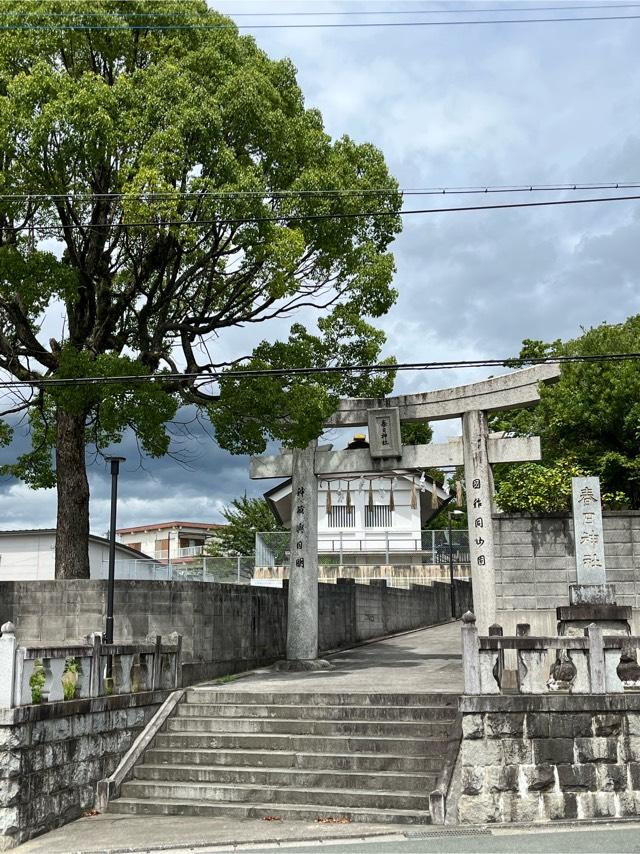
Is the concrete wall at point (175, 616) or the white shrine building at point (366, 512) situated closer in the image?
the concrete wall at point (175, 616)

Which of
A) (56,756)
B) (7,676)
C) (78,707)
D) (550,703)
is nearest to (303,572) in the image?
(78,707)

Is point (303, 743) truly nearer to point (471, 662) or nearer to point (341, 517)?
point (471, 662)

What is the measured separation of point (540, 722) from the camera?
10047mm

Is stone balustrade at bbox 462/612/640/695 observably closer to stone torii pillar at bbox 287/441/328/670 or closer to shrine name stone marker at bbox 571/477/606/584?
shrine name stone marker at bbox 571/477/606/584

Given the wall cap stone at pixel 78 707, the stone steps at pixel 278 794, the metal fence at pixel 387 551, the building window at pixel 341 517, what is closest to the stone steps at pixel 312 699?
the wall cap stone at pixel 78 707

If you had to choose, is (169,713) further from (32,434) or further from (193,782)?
(32,434)

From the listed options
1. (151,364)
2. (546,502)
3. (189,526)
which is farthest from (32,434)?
(189,526)

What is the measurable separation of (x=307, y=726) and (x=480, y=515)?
641cm

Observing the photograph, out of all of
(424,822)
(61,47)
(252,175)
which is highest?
(61,47)

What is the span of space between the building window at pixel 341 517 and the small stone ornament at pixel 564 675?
33.1 metres

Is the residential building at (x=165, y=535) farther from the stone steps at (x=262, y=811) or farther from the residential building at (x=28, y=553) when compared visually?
the stone steps at (x=262, y=811)

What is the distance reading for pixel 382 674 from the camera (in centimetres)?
1634

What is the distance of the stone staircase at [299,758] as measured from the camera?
10508 mm

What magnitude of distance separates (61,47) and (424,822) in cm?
1428
